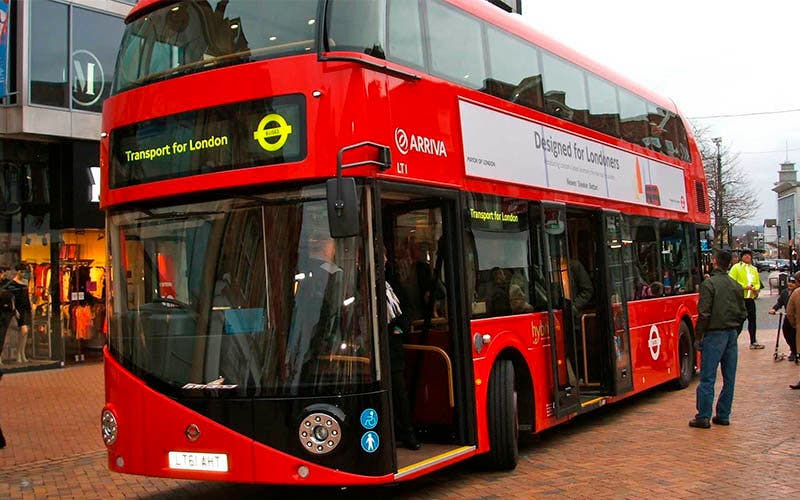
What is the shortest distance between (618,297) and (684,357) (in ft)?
10.9

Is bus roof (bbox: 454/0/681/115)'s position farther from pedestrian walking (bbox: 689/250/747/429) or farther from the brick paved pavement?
the brick paved pavement

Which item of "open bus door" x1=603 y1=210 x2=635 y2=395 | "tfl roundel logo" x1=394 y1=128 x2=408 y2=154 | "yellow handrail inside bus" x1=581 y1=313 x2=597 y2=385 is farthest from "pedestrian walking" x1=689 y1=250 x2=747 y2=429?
"tfl roundel logo" x1=394 y1=128 x2=408 y2=154

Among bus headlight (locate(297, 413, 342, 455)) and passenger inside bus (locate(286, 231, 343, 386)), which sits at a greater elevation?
passenger inside bus (locate(286, 231, 343, 386))

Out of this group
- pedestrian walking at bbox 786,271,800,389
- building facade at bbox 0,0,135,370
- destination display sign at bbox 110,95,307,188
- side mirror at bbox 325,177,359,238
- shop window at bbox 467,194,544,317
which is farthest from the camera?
→ building facade at bbox 0,0,135,370

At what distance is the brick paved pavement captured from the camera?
7211 mm

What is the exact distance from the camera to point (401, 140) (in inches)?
264

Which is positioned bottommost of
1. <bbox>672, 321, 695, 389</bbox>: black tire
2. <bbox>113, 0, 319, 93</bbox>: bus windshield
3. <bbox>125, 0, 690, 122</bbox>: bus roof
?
<bbox>672, 321, 695, 389</bbox>: black tire

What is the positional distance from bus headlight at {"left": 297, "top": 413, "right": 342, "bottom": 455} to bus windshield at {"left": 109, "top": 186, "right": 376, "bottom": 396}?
212mm

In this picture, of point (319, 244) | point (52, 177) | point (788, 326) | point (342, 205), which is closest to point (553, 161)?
point (319, 244)

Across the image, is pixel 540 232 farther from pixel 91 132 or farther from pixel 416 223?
pixel 91 132

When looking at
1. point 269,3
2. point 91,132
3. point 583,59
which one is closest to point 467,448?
point 269,3

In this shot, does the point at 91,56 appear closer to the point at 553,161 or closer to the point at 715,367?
the point at 553,161

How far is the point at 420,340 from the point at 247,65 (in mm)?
2918

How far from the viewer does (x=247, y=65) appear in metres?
6.34
